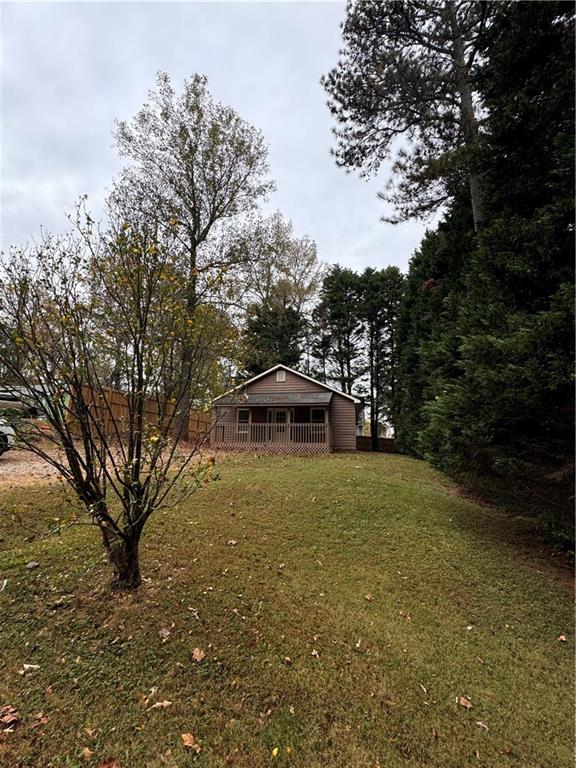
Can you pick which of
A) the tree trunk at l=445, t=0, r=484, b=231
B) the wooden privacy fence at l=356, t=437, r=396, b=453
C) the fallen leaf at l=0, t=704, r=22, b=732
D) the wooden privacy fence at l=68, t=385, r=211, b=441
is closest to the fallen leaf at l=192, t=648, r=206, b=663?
the fallen leaf at l=0, t=704, r=22, b=732

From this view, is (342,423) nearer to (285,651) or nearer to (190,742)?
(285,651)

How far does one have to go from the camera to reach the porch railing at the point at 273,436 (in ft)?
52.4

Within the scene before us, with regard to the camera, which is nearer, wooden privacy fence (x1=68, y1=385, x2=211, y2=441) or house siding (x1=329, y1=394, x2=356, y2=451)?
wooden privacy fence (x1=68, y1=385, x2=211, y2=441)

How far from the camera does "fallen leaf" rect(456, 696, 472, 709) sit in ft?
8.32

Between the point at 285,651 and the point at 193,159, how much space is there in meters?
17.3

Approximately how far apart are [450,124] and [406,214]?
245cm

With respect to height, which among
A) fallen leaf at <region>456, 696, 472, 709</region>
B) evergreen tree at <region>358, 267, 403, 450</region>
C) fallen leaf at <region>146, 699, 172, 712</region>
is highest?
evergreen tree at <region>358, 267, 403, 450</region>

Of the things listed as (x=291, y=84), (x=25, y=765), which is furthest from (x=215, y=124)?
(x=25, y=765)

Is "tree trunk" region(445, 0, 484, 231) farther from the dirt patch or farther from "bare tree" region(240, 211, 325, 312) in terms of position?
the dirt patch

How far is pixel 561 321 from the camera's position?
12.7ft

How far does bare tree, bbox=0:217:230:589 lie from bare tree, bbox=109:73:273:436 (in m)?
11.3

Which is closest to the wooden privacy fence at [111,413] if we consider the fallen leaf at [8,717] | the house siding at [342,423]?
the fallen leaf at [8,717]

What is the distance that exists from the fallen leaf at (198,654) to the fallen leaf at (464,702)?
1982 millimetres

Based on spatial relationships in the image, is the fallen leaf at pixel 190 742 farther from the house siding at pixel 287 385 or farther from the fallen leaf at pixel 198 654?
the house siding at pixel 287 385
